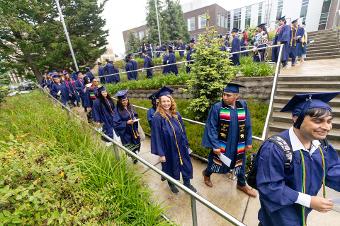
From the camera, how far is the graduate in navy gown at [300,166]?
5.31 ft

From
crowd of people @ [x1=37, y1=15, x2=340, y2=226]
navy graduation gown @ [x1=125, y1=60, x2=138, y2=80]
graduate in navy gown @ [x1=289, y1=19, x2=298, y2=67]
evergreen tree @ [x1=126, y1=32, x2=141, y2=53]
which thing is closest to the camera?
crowd of people @ [x1=37, y1=15, x2=340, y2=226]

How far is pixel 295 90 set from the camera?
19.0 ft

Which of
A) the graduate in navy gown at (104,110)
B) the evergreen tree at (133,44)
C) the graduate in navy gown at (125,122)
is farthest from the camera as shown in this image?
the evergreen tree at (133,44)

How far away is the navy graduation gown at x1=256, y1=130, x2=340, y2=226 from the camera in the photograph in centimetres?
171

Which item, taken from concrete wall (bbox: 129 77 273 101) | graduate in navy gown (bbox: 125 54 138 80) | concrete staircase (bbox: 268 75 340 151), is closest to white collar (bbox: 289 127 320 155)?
concrete staircase (bbox: 268 75 340 151)

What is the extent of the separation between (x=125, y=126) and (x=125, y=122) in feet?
0.30

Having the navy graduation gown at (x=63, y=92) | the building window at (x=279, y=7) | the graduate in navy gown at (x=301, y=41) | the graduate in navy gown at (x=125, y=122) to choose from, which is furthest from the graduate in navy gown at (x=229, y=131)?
the building window at (x=279, y=7)

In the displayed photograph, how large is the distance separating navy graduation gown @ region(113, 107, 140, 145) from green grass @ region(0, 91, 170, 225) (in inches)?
33.4

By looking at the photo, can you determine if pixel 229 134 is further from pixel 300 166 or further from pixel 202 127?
pixel 202 127

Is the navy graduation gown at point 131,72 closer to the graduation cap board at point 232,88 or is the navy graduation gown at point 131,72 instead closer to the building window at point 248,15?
the graduation cap board at point 232,88

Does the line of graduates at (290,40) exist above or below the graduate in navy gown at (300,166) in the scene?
above

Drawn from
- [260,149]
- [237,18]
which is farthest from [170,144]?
[237,18]

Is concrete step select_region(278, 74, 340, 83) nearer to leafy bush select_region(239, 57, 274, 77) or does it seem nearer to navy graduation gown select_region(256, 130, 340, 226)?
leafy bush select_region(239, 57, 274, 77)

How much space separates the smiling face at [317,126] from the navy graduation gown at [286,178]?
0.59 ft
